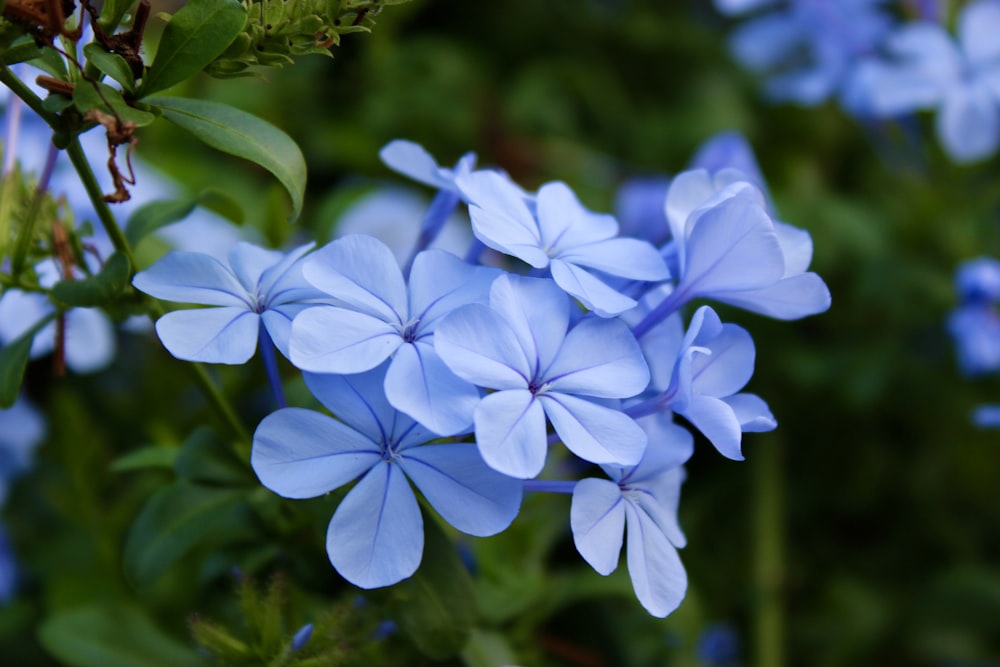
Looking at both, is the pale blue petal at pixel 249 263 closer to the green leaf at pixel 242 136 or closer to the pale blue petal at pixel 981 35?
the green leaf at pixel 242 136

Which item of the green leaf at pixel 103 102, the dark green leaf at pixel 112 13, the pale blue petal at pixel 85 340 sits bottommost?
the pale blue petal at pixel 85 340

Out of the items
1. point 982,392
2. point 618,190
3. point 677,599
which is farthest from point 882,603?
point 677,599

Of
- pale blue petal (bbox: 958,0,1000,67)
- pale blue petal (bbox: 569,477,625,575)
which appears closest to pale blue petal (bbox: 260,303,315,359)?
pale blue petal (bbox: 569,477,625,575)

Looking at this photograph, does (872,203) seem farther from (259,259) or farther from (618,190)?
(259,259)

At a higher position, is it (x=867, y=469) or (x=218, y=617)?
(x=218, y=617)

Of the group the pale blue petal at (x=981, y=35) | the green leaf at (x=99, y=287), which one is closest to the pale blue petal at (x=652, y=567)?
the green leaf at (x=99, y=287)

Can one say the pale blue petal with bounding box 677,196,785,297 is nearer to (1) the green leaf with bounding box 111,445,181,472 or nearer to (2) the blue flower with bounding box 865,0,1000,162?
(1) the green leaf with bounding box 111,445,181,472
